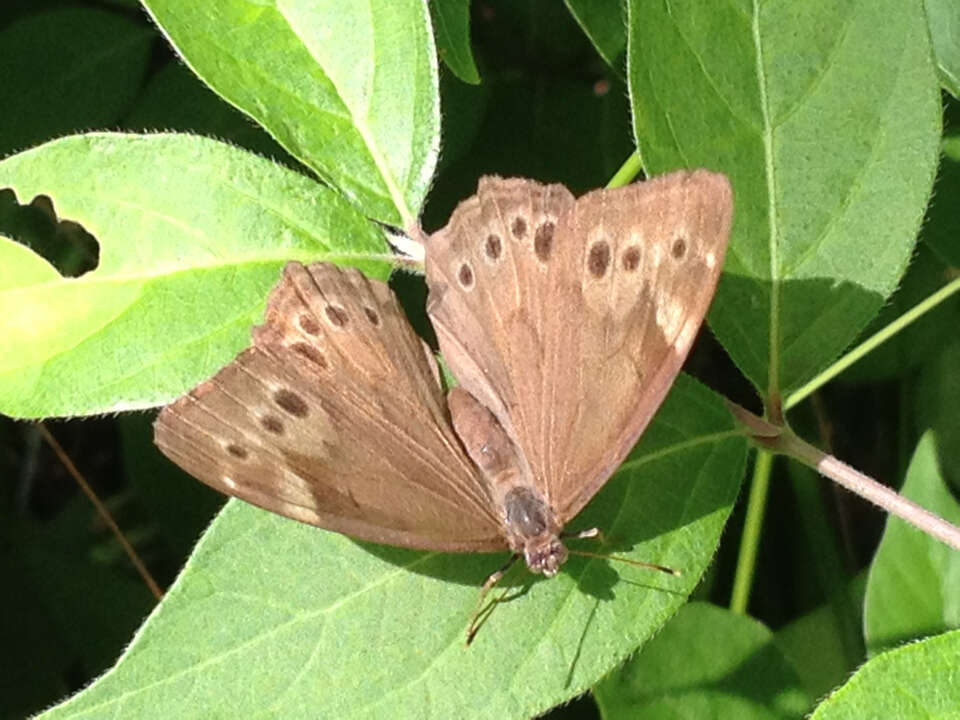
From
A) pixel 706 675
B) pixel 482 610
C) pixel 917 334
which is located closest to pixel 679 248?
pixel 482 610

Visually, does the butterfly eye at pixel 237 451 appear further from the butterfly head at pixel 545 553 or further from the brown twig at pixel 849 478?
the brown twig at pixel 849 478

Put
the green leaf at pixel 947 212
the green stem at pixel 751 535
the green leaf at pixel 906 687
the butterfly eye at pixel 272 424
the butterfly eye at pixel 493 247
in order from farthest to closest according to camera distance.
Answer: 1. the green stem at pixel 751 535
2. the green leaf at pixel 947 212
3. the butterfly eye at pixel 493 247
4. the butterfly eye at pixel 272 424
5. the green leaf at pixel 906 687

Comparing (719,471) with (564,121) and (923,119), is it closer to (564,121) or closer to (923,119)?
(923,119)

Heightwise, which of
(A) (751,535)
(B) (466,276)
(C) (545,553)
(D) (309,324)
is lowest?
(A) (751,535)

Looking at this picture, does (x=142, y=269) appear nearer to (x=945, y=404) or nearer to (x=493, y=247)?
(x=493, y=247)

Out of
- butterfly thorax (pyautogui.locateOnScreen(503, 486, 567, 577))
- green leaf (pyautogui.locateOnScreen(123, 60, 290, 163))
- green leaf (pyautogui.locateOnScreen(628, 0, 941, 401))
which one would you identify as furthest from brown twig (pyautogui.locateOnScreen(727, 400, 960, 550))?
green leaf (pyautogui.locateOnScreen(123, 60, 290, 163))

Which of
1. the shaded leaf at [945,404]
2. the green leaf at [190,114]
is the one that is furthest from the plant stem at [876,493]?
the green leaf at [190,114]

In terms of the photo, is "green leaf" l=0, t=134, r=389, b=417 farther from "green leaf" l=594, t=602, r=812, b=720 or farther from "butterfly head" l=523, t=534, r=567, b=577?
"green leaf" l=594, t=602, r=812, b=720
